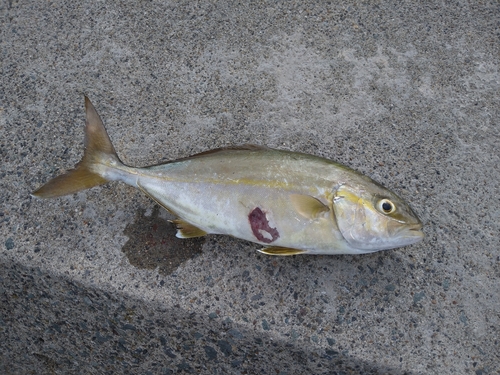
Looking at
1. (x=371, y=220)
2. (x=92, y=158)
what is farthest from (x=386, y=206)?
(x=92, y=158)

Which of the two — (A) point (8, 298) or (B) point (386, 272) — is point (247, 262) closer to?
(B) point (386, 272)

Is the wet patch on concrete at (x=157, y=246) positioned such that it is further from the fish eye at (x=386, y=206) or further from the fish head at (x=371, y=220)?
the fish eye at (x=386, y=206)

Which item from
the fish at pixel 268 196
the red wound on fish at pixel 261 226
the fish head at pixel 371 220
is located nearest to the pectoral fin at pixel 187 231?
the fish at pixel 268 196

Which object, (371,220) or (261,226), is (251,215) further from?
(371,220)

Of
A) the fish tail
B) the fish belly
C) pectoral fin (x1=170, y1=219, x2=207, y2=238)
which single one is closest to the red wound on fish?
the fish belly

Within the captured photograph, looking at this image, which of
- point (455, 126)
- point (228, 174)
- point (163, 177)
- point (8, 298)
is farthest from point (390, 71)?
point (8, 298)

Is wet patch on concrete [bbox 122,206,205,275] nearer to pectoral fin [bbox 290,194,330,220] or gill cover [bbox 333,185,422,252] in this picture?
pectoral fin [bbox 290,194,330,220]
